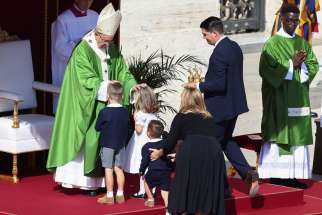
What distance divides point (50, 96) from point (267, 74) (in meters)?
2.17

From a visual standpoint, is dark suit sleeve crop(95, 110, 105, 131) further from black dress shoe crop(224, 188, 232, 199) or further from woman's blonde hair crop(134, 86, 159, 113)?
black dress shoe crop(224, 188, 232, 199)

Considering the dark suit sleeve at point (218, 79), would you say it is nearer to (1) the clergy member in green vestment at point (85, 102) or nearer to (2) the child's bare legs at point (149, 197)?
(1) the clergy member in green vestment at point (85, 102)

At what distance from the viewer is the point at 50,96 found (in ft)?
47.6

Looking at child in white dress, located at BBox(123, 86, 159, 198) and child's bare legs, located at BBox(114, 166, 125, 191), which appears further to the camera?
child in white dress, located at BBox(123, 86, 159, 198)

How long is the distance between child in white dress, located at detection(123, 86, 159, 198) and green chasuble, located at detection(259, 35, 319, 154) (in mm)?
1396

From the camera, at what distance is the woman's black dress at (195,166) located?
40.1ft

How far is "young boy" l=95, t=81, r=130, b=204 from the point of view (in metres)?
12.7

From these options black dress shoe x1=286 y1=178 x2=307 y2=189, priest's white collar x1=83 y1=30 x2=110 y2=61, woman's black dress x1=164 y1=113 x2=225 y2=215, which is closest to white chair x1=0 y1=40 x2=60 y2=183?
priest's white collar x1=83 y1=30 x2=110 y2=61

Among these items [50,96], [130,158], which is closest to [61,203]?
[130,158]

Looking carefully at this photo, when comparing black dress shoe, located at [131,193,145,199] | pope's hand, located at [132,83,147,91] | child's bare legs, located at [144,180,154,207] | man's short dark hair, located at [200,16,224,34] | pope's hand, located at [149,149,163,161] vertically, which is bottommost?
black dress shoe, located at [131,193,145,199]

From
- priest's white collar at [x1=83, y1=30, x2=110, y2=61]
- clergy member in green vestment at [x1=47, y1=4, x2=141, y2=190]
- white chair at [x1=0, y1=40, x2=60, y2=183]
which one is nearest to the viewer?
clergy member in green vestment at [x1=47, y1=4, x2=141, y2=190]

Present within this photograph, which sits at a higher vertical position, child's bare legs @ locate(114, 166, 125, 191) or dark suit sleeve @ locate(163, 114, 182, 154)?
dark suit sleeve @ locate(163, 114, 182, 154)

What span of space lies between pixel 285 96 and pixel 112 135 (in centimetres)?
202

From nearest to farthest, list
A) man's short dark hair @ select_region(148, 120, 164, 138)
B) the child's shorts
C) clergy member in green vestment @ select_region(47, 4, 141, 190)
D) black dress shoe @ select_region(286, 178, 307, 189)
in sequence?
the child's shorts
man's short dark hair @ select_region(148, 120, 164, 138)
clergy member in green vestment @ select_region(47, 4, 141, 190)
black dress shoe @ select_region(286, 178, 307, 189)
